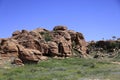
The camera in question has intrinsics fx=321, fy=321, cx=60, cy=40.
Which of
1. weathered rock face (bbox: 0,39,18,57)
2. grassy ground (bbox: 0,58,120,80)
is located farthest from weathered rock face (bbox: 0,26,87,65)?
grassy ground (bbox: 0,58,120,80)

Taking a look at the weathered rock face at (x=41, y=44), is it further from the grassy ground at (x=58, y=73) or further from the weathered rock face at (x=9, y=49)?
the grassy ground at (x=58, y=73)

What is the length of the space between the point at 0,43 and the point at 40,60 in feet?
27.5

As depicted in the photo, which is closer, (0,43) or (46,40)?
(0,43)

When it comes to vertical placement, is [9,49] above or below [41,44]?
below

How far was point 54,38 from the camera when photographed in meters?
69.0

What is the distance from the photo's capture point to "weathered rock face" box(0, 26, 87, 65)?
173ft

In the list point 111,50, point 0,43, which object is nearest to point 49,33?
point 0,43

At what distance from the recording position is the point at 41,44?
62250mm

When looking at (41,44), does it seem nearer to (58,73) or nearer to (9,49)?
(9,49)

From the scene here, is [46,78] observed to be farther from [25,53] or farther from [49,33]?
[49,33]

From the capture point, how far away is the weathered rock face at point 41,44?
52.8 meters

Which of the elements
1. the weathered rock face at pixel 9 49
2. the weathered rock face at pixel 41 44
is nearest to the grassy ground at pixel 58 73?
the weathered rock face at pixel 41 44

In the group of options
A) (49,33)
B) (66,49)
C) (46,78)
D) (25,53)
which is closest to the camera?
(46,78)

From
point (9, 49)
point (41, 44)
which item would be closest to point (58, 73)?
point (9, 49)
